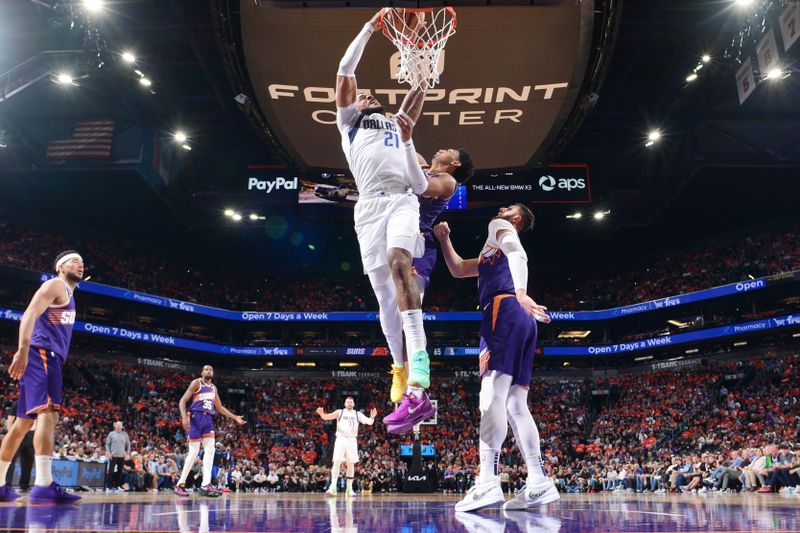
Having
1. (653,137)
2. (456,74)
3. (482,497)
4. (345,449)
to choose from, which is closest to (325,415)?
(345,449)

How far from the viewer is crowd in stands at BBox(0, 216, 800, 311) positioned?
1228 inches

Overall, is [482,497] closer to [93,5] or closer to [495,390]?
[495,390]

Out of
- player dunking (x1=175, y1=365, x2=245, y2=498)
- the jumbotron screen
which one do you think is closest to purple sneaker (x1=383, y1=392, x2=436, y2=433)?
player dunking (x1=175, y1=365, x2=245, y2=498)

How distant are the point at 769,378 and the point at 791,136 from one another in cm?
1145

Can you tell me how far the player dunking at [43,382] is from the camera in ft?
18.0

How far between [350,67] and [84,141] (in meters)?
21.5

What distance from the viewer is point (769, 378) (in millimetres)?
28328

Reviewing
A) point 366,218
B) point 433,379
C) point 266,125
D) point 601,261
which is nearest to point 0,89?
point 266,125

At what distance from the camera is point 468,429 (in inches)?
1163

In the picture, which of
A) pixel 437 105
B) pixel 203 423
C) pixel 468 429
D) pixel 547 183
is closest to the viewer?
pixel 203 423

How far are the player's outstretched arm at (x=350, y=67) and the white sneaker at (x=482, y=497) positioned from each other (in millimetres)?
3272

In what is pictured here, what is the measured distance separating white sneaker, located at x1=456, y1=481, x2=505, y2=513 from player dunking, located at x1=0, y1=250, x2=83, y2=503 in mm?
3566

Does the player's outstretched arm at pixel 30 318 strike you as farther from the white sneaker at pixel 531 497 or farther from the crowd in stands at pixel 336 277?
the crowd in stands at pixel 336 277

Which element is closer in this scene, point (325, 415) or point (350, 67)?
point (350, 67)
